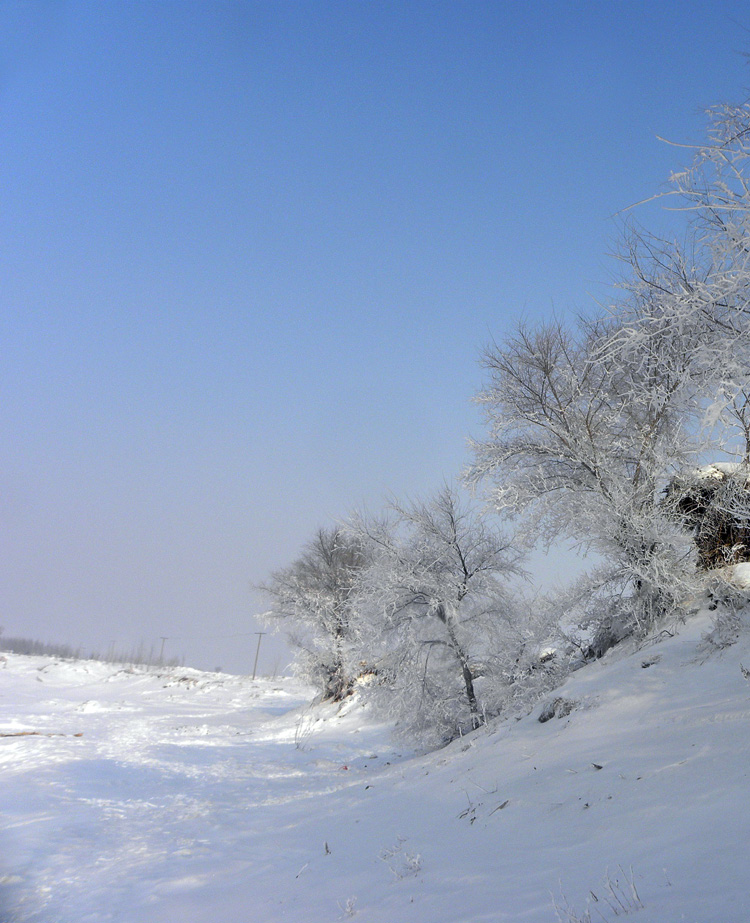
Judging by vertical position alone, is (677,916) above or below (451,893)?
above

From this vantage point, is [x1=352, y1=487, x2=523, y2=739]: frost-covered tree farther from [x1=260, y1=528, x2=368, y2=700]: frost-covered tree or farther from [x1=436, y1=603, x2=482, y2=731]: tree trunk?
[x1=260, y1=528, x2=368, y2=700]: frost-covered tree

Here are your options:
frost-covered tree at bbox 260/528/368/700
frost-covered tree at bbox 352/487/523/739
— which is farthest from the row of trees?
frost-covered tree at bbox 260/528/368/700

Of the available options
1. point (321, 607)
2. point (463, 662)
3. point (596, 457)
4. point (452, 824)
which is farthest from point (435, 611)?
point (321, 607)

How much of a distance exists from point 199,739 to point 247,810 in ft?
32.2

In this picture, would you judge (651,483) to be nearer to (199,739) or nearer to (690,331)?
(690,331)

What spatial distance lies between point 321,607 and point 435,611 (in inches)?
600

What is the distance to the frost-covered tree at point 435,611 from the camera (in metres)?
13.5

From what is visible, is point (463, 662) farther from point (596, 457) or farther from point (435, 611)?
point (596, 457)

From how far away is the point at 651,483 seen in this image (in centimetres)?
1080

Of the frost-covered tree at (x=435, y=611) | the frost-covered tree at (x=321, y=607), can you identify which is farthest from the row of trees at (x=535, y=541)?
the frost-covered tree at (x=321, y=607)

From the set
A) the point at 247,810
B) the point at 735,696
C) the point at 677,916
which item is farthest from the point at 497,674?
the point at 677,916

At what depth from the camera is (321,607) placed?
92.0 feet

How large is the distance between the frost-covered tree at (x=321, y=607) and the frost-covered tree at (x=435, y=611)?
35.1ft

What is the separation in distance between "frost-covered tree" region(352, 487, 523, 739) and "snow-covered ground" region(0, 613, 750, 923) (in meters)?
2.30
